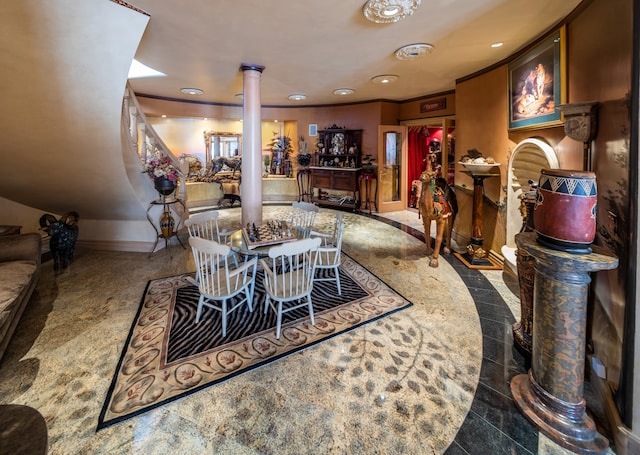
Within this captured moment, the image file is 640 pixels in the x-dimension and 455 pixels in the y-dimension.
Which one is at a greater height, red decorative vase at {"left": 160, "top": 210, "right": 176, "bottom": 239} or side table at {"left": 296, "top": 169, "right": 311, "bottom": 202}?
side table at {"left": 296, "top": 169, "right": 311, "bottom": 202}

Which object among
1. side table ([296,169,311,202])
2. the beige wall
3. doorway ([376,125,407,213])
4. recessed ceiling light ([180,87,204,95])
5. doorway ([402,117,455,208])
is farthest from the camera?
side table ([296,169,311,202])

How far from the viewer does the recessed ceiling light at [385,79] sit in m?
5.12

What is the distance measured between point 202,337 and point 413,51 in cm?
409

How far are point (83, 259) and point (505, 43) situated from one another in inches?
258

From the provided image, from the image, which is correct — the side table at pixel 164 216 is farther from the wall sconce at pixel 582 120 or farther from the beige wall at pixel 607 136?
the beige wall at pixel 607 136

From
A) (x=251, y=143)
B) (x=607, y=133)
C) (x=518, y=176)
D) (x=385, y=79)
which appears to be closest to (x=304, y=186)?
(x=385, y=79)

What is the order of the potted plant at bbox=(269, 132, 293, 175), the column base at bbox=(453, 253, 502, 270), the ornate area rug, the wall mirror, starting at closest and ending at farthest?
1. the ornate area rug
2. the column base at bbox=(453, 253, 502, 270)
3. the wall mirror
4. the potted plant at bbox=(269, 132, 293, 175)

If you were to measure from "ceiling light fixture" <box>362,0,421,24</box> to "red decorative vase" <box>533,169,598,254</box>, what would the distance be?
6.56ft

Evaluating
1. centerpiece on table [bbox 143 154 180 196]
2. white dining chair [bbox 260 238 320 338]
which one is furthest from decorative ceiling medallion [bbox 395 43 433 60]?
centerpiece on table [bbox 143 154 180 196]

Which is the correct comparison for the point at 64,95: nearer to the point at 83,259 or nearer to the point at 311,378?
the point at 83,259

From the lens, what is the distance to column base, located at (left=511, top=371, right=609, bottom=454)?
1.56 meters

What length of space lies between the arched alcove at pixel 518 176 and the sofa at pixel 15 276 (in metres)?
4.75

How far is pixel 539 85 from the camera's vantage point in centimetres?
325

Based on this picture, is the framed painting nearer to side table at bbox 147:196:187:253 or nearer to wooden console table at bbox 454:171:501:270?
wooden console table at bbox 454:171:501:270
